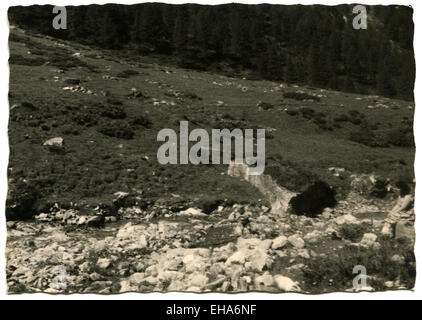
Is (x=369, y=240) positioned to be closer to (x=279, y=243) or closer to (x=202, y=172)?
(x=279, y=243)

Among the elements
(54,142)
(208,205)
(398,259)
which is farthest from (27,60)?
(398,259)

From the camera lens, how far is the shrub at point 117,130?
1883 centimetres

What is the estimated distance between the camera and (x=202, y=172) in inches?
680

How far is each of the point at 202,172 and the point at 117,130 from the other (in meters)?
4.49

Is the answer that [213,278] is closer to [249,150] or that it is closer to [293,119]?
[249,150]

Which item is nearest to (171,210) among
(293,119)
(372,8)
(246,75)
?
(293,119)

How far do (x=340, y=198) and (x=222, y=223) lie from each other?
482cm

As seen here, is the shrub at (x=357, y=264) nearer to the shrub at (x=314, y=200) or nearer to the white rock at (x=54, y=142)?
the shrub at (x=314, y=200)

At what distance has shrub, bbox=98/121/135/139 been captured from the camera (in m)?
18.8

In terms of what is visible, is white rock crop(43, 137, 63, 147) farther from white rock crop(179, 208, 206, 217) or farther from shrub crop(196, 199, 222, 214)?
shrub crop(196, 199, 222, 214)

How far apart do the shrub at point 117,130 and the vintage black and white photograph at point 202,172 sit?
7 cm

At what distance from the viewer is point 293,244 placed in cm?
1472

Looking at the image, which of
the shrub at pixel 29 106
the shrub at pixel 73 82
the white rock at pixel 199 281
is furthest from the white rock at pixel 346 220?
the shrub at pixel 73 82

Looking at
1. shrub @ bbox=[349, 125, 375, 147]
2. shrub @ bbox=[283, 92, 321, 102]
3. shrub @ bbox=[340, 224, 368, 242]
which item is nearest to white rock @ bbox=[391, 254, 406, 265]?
shrub @ bbox=[340, 224, 368, 242]
